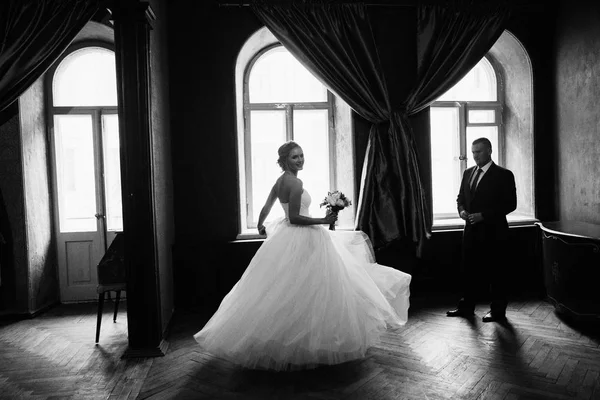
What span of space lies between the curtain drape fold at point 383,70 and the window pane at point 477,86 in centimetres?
68

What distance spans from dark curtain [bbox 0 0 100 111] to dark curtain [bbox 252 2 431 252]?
189 cm

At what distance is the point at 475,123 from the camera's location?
5832mm

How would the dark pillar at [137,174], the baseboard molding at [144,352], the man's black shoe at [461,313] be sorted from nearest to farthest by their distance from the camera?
the dark pillar at [137,174] → the baseboard molding at [144,352] → the man's black shoe at [461,313]

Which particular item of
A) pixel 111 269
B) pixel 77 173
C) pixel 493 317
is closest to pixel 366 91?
pixel 493 317

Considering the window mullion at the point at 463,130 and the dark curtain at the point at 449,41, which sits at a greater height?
the dark curtain at the point at 449,41

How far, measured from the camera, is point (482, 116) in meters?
5.89

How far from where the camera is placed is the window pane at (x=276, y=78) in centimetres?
550

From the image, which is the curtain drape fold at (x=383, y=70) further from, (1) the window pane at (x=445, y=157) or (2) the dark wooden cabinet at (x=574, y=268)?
(2) the dark wooden cabinet at (x=574, y=268)

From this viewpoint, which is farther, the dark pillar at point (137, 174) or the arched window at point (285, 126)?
the arched window at point (285, 126)

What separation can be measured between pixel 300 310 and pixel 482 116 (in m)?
4.04

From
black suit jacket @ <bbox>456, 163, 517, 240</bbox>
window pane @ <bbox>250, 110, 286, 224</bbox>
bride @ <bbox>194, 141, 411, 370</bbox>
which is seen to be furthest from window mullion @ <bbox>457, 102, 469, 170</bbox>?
bride @ <bbox>194, 141, 411, 370</bbox>

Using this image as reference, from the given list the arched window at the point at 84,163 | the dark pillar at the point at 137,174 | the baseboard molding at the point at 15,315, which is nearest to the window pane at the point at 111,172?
the arched window at the point at 84,163

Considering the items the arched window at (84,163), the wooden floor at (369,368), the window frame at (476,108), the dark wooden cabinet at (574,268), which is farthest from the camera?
the window frame at (476,108)

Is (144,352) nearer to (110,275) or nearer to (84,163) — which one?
(110,275)
